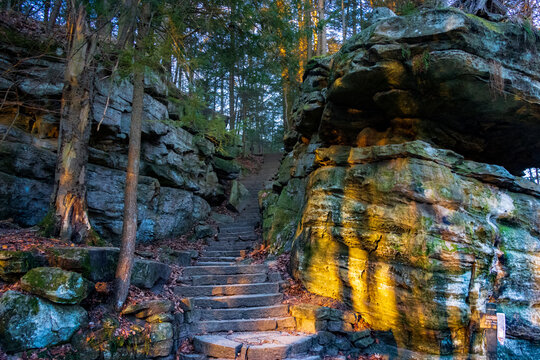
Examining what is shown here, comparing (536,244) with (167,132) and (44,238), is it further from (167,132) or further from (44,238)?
(167,132)

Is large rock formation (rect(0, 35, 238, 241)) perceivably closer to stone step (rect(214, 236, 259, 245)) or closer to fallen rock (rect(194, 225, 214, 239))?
fallen rock (rect(194, 225, 214, 239))

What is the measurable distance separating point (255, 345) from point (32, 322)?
3.50 m

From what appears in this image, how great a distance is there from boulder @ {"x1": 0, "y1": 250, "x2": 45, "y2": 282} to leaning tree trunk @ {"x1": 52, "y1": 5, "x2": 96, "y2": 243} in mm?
1645

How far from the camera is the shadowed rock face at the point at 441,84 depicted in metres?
6.36

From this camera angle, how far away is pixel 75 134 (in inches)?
275

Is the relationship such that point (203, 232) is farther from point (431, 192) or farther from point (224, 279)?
point (431, 192)

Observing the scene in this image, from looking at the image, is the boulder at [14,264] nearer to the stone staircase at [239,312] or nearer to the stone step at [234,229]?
the stone staircase at [239,312]

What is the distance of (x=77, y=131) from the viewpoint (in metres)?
7.03

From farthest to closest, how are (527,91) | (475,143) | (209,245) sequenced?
(209,245) → (475,143) → (527,91)

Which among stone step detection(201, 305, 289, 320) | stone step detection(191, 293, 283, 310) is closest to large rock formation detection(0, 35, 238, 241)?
stone step detection(191, 293, 283, 310)

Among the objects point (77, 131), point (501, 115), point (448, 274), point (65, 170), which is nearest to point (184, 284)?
point (65, 170)

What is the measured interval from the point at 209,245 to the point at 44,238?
551cm

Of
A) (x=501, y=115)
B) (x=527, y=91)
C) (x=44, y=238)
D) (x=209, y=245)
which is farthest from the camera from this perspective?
(x=209, y=245)

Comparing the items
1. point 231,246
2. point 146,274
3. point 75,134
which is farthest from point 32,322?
point 231,246
